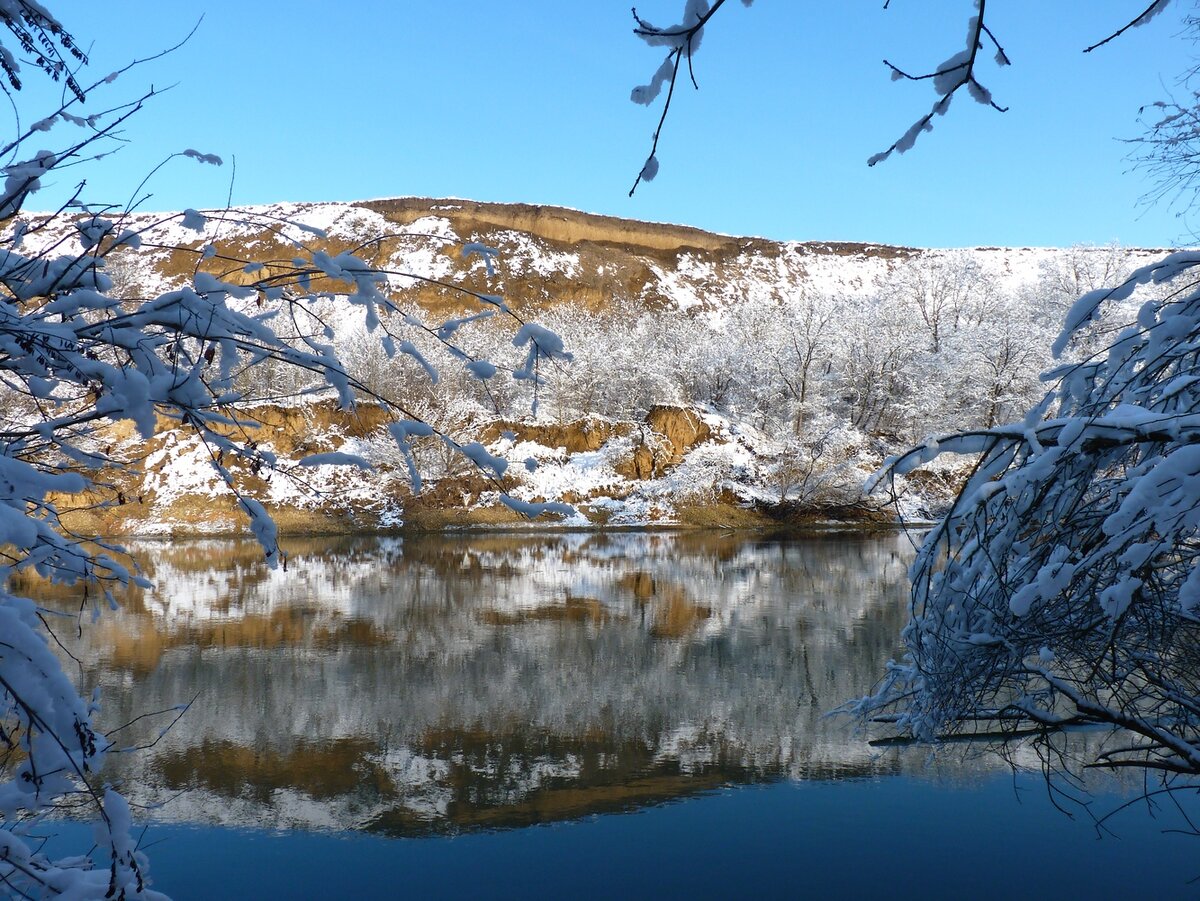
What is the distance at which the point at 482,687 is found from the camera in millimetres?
9578

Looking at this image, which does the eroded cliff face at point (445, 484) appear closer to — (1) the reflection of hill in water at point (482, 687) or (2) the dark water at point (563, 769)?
(1) the reflection of hill in water at point (482, 687)

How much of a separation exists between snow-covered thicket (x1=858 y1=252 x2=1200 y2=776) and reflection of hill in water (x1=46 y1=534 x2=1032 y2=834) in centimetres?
350

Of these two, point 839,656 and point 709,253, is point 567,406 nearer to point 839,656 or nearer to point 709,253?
point 839,656

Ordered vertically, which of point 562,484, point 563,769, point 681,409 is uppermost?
point 681,409

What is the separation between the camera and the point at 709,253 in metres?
93.3

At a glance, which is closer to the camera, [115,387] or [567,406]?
[115,387]

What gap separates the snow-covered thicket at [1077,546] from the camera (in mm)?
2467

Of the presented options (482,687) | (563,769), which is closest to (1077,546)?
(563,769)

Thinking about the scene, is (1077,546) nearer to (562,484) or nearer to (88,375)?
(88,375)

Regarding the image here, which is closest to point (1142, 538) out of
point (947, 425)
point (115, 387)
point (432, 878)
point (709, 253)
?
point (115, 387)

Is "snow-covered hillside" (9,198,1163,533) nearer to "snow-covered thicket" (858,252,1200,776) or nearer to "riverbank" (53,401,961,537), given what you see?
"riverbank" (53,401,961,537)

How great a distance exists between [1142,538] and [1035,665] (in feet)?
6.34

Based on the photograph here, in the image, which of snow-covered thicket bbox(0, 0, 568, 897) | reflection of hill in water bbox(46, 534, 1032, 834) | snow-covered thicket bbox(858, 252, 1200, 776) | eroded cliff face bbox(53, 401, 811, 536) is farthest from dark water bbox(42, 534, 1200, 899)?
eroded cliff face bbox(53, 401, 811, 536)

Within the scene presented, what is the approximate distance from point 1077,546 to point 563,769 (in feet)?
16.1
